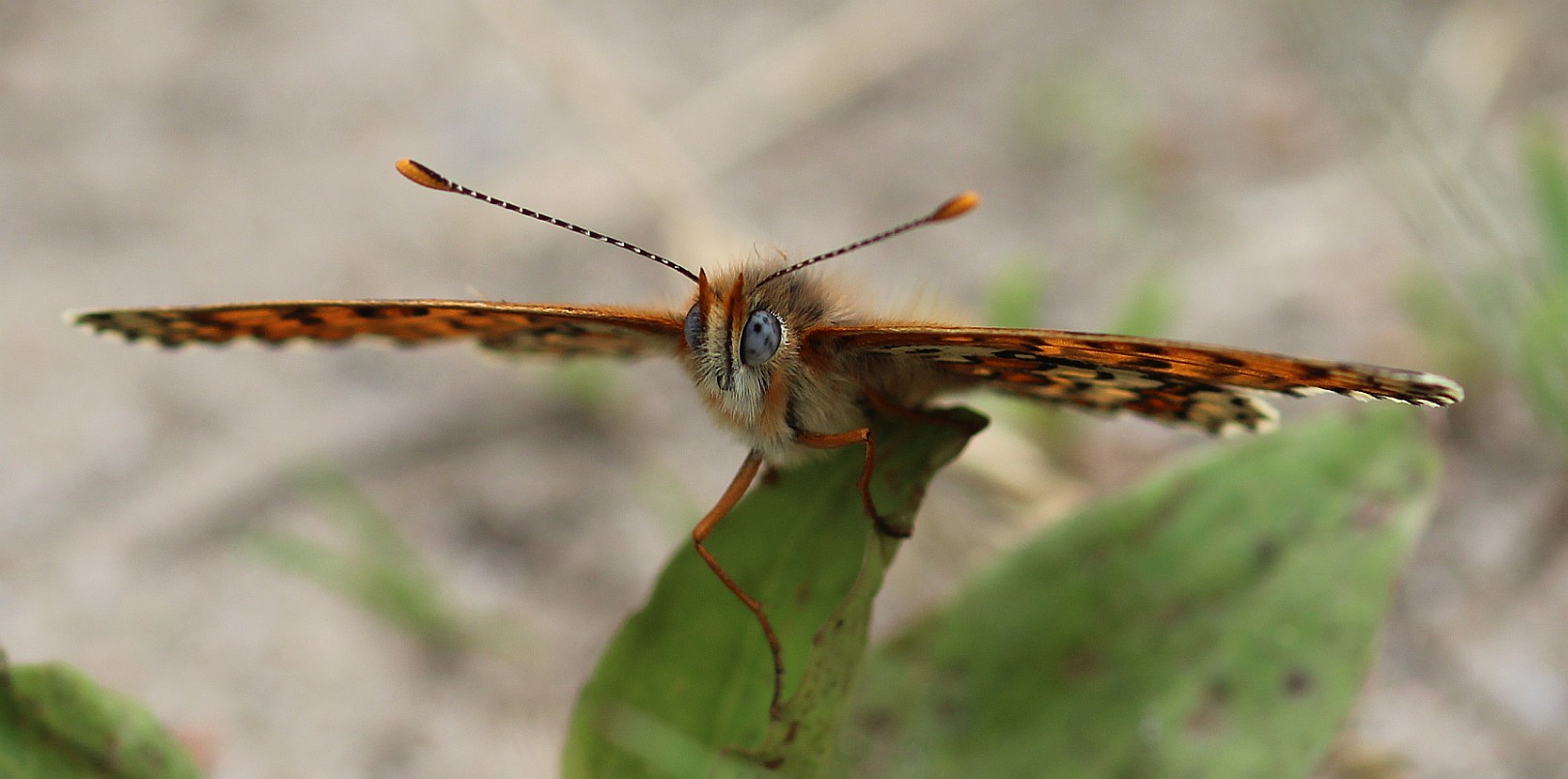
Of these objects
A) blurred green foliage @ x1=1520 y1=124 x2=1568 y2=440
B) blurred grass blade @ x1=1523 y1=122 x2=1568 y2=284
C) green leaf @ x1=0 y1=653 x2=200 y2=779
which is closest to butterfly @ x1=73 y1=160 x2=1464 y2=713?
green leaf @ x1=0 y1=653 x2=200 y2=779

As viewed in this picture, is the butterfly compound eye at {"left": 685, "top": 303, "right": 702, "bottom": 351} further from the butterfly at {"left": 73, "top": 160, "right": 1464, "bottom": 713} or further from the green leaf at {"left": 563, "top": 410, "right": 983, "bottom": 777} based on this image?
the green leaf at {"left": 563, "top": 410, "right": 983, "bottom": 777}

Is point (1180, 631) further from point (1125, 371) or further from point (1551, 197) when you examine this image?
point (1551, 197)

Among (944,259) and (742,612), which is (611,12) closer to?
(944,259)

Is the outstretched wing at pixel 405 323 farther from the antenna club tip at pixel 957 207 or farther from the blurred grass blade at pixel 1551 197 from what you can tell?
the blurred grass blade at pixel 1551 197

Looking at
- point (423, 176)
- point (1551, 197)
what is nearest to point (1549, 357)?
point (1551, 197)

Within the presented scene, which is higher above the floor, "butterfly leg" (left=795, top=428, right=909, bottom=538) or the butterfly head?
the butterfly head

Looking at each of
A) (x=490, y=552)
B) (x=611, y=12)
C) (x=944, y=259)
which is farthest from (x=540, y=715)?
(x=611, y=12)
